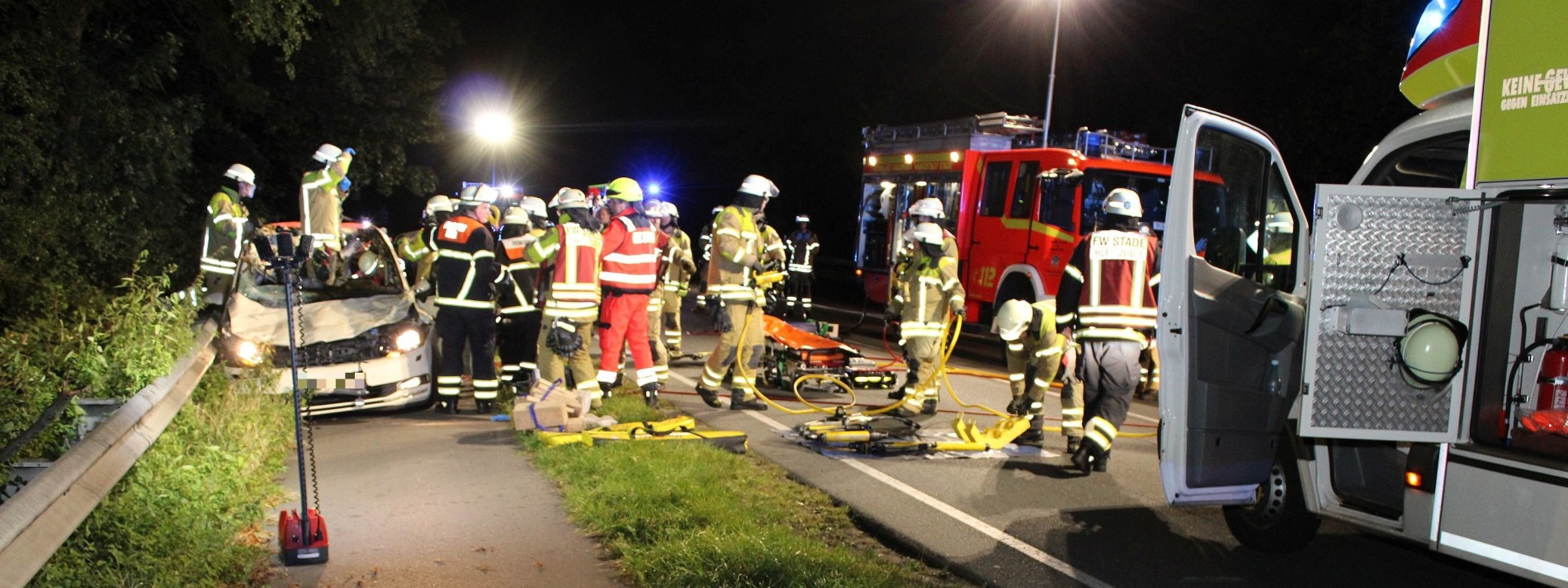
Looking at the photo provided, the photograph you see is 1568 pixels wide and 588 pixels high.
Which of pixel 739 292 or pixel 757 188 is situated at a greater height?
pixel 757 188

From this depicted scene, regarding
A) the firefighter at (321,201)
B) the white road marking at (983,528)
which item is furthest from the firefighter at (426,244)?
the white road marking at (983,528)

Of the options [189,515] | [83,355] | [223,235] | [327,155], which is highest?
[327,155]

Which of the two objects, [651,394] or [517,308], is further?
[517,308]

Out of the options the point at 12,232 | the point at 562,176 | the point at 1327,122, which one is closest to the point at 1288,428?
the point at 12,232

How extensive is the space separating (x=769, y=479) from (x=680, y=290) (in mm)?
5902

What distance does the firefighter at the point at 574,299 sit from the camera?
8945 millimetres

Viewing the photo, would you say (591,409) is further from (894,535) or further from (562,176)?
(562,176)

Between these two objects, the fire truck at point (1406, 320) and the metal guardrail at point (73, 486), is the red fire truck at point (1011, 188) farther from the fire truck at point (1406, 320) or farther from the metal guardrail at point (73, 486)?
the metal guardrail at point (73, 486)

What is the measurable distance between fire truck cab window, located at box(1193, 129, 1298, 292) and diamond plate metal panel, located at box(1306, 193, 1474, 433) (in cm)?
72

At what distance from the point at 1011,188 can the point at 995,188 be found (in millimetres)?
440

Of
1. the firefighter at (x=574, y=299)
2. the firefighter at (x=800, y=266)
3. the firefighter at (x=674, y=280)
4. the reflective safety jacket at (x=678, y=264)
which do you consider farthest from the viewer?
the firefighter at (x=800, y=266)

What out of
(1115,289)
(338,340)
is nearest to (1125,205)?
(1115,289)

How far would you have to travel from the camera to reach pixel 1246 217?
544 cm

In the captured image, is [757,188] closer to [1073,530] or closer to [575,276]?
[575,276]
